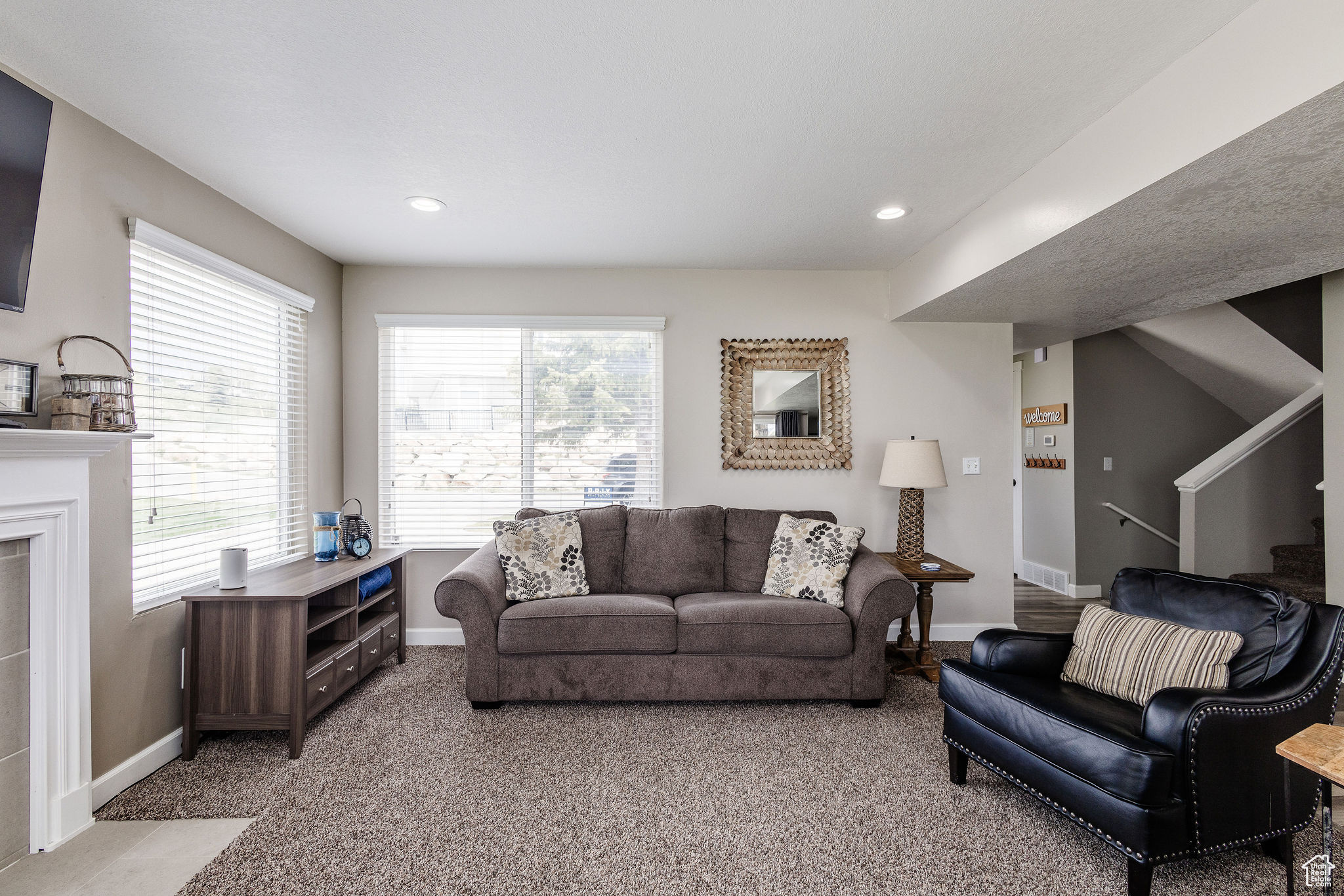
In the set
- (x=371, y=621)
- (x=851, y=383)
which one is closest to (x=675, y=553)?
(x=851, y=383)

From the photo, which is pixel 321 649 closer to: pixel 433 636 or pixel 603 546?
pixel 433 636

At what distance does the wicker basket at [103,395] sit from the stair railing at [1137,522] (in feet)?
Result: 21.1

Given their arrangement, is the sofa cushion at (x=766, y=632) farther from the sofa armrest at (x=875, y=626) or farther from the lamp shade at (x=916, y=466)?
the lamp shade at (x=916, y=466)

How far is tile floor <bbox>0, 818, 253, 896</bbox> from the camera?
1.75 m

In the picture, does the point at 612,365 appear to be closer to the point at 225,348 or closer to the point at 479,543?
the point at 479,543

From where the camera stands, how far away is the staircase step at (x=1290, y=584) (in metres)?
3.81

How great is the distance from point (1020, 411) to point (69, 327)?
6.77 metres

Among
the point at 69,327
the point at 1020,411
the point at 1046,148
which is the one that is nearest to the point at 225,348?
the point at 69,327

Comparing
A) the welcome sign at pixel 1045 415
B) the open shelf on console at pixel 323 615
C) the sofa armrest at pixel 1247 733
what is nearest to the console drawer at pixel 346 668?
the open shelf on console at pixel 323 615

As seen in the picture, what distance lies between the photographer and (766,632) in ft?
9.73

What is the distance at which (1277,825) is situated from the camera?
5.67 feet

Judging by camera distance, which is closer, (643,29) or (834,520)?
(643,29)

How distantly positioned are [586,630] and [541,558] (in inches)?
20.7

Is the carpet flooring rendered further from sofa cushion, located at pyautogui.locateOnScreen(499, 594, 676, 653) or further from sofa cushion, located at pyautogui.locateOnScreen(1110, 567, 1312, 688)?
A: sofa cushion, located at pyautogui.locateOnScreen(1110, 567, 1312, 688)
